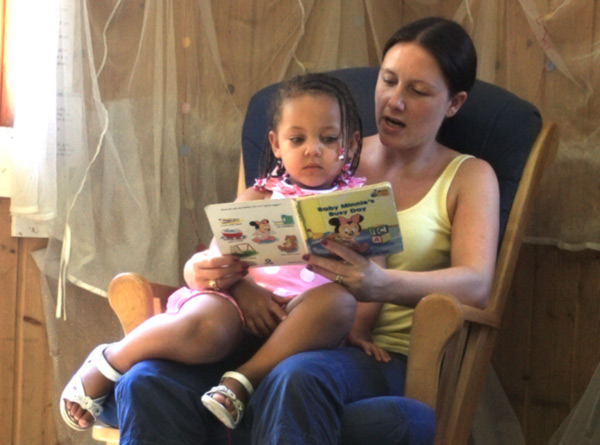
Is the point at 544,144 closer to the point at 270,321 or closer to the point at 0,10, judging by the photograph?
the point at 270,321

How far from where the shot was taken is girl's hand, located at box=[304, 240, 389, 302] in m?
1.37

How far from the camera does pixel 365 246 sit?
1.36 metres

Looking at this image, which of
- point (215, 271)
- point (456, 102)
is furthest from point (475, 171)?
point (215, 271)

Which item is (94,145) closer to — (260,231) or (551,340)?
(260,231)

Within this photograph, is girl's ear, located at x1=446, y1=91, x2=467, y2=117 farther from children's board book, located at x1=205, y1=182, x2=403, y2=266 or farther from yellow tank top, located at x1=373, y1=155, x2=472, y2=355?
children's board book, located at x1=205, y1=182, x2=403, y2=266

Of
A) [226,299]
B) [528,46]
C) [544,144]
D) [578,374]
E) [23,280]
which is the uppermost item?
[528,46]

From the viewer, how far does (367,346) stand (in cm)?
149

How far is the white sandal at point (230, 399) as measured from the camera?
1.27m

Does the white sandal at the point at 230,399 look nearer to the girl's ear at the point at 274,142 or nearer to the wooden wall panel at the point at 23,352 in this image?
the girl's ear at the point at 274,142

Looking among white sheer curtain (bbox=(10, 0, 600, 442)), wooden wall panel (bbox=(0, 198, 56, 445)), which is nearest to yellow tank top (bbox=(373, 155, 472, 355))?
white sheer curtain (bbox=(10, 0, 600, 442))

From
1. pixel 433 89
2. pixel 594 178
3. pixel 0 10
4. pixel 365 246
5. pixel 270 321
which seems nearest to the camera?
pixel 365 246

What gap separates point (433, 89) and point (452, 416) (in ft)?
2.13

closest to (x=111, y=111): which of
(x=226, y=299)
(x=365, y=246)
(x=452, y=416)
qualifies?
(x=226, y=299)

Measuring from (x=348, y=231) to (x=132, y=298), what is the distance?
0.45 m
